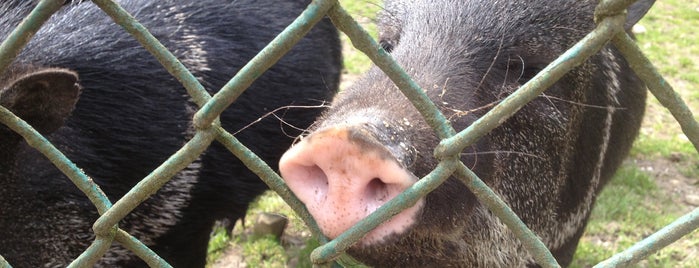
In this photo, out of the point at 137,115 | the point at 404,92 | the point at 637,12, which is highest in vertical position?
the point at 404,92

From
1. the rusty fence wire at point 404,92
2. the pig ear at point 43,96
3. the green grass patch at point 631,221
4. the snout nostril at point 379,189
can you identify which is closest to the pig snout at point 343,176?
the snout nostril at point 379,189

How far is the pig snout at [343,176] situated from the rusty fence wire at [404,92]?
10 centimetres

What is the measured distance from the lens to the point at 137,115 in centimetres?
295

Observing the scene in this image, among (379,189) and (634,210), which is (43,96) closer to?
(379,189)

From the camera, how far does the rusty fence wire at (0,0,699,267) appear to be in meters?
0.89

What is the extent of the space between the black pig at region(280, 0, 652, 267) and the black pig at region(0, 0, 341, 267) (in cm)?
80

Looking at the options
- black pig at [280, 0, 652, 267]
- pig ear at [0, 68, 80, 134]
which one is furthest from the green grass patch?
pig ear at [0, 68, 80, 134]

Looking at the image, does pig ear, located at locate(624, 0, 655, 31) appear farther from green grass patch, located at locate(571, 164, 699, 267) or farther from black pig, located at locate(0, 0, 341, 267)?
green grass patch, located at locate(571, 164, 699, 267)

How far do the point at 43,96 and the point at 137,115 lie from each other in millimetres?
801

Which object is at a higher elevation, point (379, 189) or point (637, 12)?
point (379, 189)

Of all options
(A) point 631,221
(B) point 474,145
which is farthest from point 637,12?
(A) point 631,221

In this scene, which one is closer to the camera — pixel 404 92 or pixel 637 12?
pixel 404 92

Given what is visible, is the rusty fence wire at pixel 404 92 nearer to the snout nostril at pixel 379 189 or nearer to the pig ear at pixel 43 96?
the snout nostril at pixel 379 189

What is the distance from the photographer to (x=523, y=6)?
6.67 feet
